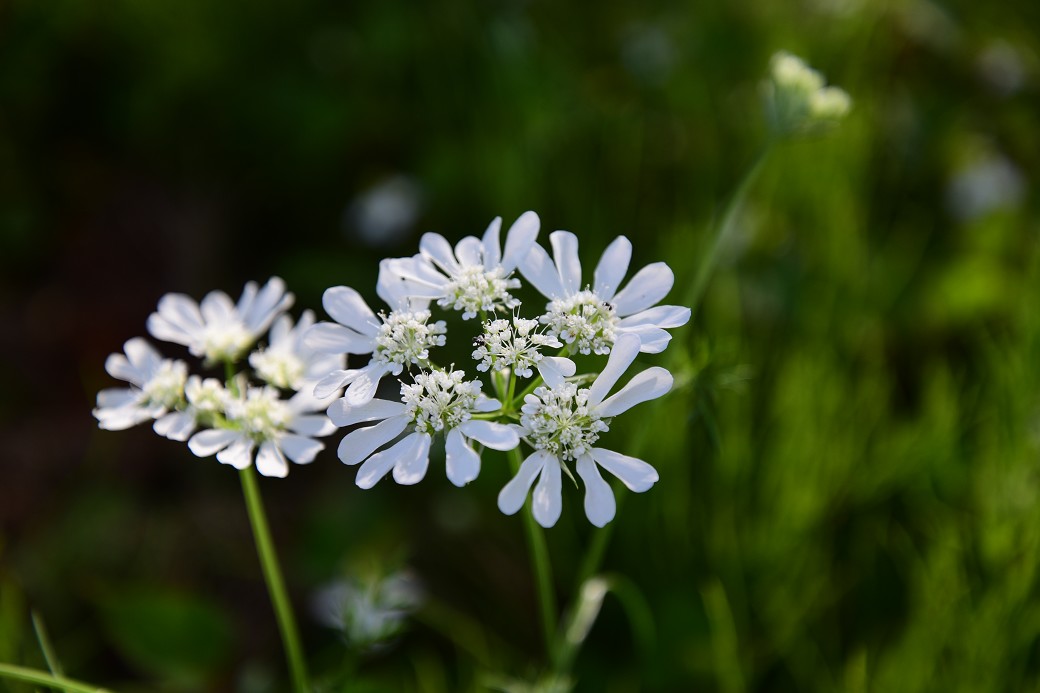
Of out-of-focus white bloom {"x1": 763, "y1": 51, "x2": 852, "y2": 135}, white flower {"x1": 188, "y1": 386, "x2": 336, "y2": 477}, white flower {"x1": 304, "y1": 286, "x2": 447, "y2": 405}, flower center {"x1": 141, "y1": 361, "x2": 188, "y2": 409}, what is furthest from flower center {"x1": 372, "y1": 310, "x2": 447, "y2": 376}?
out-of-focus white bloom {"x1": 763, "y1": 51, "x2": 852, "y2": 135}

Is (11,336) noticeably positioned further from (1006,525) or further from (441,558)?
(1006,525)

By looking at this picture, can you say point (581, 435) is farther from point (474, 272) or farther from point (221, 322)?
point (221, 322)

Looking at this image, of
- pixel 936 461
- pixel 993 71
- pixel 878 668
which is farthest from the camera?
pixel 993 71

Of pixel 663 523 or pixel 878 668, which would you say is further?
pixel 663 523

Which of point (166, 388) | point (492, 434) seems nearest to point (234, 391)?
point (166, 388)

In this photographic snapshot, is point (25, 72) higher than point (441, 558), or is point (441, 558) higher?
point (25, 72)

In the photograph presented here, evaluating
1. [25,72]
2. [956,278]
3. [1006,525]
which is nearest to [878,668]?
[1006,525]

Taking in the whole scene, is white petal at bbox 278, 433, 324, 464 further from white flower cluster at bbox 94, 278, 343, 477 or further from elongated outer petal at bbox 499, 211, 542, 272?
elongated outer petal at bbox 499, 211, 542, 272

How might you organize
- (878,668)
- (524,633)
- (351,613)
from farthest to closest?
(524,633), (878,668), (351,613)
